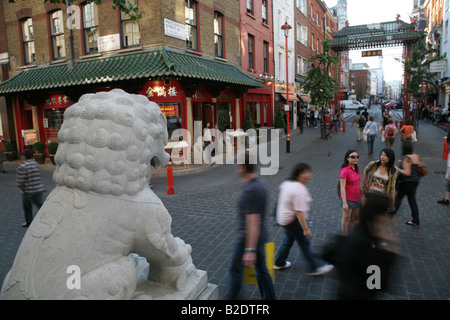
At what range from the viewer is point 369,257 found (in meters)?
2.67

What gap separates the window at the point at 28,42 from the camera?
595 inches

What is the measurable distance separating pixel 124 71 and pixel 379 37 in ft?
78.5

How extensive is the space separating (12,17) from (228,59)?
35.9ft

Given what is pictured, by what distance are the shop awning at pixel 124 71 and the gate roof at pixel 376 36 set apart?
17391 mm

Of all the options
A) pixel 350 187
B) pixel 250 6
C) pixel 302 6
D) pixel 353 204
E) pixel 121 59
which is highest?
pixel 302 6

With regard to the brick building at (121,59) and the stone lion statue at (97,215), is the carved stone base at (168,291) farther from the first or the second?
the brick building at (121,59)

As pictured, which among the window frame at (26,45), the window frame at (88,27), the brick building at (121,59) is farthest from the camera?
the window frame at (26,45)

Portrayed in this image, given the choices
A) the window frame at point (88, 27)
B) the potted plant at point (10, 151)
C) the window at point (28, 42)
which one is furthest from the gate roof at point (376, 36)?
the potted plant at point (10, 151)

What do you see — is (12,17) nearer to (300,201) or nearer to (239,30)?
(239,30)

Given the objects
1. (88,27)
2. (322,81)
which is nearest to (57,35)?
(88,27)

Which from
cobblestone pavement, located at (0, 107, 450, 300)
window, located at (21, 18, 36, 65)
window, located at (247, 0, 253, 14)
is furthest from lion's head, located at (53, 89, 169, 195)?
window, located at (247, 0, 253, 14)

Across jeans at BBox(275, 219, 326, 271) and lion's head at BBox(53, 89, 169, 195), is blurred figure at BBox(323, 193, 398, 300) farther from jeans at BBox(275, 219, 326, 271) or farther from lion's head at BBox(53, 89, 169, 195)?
lion's head at BBox(53, 89, 169, 195)

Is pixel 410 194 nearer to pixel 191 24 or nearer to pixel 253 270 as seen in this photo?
pixel 253 270

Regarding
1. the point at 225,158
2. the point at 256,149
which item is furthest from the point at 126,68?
the point at 256,149
